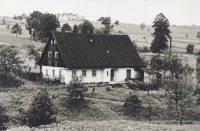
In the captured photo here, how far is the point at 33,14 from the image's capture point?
96.5 m

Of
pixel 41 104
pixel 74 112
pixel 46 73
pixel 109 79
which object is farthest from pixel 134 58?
pixel 41 104

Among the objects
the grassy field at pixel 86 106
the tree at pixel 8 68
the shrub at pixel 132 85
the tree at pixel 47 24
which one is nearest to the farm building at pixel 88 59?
the shrub at pixel 132 85

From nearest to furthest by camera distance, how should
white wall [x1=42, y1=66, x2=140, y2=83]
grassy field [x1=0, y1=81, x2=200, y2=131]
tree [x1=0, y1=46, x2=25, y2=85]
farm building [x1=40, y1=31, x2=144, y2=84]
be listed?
grassy field [x1=0, y1=81, x2=200, y2=131] → tree [x1=0, y1=46, x2=25, y2=85] → white wall [x1=42, y1=66, x2=140, y2=83] → farm building [x1=40, y1=31, x2=144, y2=84]

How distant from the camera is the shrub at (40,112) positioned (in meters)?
21.2

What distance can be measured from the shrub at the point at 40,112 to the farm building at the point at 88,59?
55.2 feet

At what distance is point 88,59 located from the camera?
41281mm

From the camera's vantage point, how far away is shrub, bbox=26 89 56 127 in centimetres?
2118

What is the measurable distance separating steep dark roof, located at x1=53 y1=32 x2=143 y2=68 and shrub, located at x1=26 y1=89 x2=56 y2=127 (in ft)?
55.4

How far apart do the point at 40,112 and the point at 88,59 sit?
2051 centimetres

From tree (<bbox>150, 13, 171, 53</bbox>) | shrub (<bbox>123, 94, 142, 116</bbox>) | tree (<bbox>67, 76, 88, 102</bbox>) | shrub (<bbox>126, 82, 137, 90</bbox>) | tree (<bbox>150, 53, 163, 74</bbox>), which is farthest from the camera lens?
tree (<bbox>150, 13, 171, 53</bbox>)

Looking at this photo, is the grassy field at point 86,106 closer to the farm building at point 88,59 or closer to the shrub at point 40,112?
the shrub at point 40,112

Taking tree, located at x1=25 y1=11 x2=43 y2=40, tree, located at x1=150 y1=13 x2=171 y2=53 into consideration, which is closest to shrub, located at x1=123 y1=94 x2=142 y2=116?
tree, located at x1=150 y1=13 x2=171 y2=53

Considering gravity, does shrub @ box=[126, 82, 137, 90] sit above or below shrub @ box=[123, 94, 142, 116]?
above

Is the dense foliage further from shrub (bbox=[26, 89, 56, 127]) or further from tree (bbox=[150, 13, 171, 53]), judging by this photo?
shrub (bbox=[26, 89, 56, 127])
